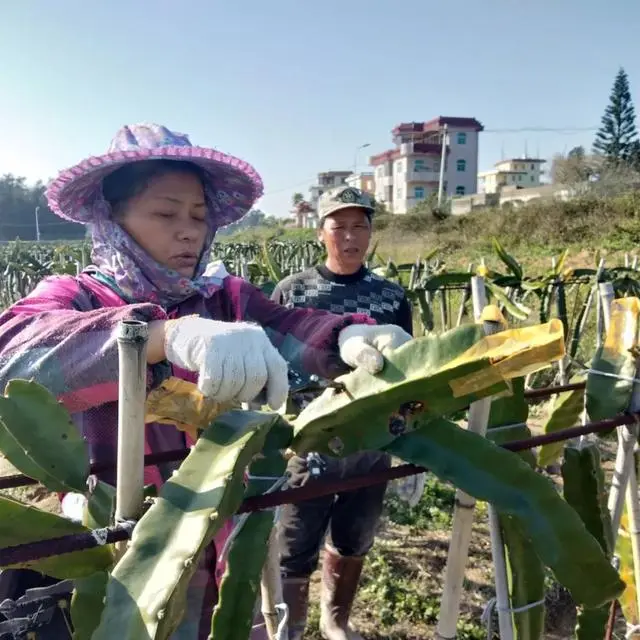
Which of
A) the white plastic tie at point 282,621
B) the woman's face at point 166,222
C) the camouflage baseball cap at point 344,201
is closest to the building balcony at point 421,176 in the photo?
the camouflage baseball cap at point 344,201

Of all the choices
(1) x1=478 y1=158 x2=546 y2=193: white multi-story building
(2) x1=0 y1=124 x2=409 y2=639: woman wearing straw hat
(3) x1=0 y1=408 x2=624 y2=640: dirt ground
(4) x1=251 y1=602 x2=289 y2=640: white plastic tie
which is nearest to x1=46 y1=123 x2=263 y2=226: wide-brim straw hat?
(2) x1=0 y1=124 x2=409 y2=639: woman wearing straw hat

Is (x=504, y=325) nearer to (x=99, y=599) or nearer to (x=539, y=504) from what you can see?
(x=539, y=504)

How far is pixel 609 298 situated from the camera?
119cm

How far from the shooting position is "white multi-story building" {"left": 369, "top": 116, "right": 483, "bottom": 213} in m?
39.3

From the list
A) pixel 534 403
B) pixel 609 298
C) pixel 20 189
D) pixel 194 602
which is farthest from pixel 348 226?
pixel 20 189

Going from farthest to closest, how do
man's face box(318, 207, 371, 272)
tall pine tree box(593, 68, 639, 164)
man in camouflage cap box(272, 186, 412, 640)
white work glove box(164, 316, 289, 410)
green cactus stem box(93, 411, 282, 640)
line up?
tall pine tree box(593, 68, 639, 164)
man's face box(318, 207, 371, 272)
man in camouflage cap box(272, 186, 412, 640)
white work glove box(164, 316, 289, 410)
green cactus stem box(93, 411, 282, 640)

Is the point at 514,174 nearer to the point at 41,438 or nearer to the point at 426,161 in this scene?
the point at 426,161

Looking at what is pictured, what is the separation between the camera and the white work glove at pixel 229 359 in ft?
2.24

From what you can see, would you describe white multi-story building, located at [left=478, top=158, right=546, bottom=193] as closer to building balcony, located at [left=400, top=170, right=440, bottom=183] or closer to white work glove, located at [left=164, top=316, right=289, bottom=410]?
building balcony, located at [left=400, top=170, right=440, bottom=183]

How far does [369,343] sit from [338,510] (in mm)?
1208

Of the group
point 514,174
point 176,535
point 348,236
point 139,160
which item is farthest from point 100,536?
point 514,174

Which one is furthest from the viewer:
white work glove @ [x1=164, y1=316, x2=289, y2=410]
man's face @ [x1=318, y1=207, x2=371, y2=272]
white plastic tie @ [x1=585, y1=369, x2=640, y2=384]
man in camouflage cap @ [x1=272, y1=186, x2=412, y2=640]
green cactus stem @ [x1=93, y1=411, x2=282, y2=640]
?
man's face @ [x1=318, y1=207, x2=371, y2=272]

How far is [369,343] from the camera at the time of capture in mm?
894

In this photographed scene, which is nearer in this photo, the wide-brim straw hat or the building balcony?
the wide-brim straw hat
